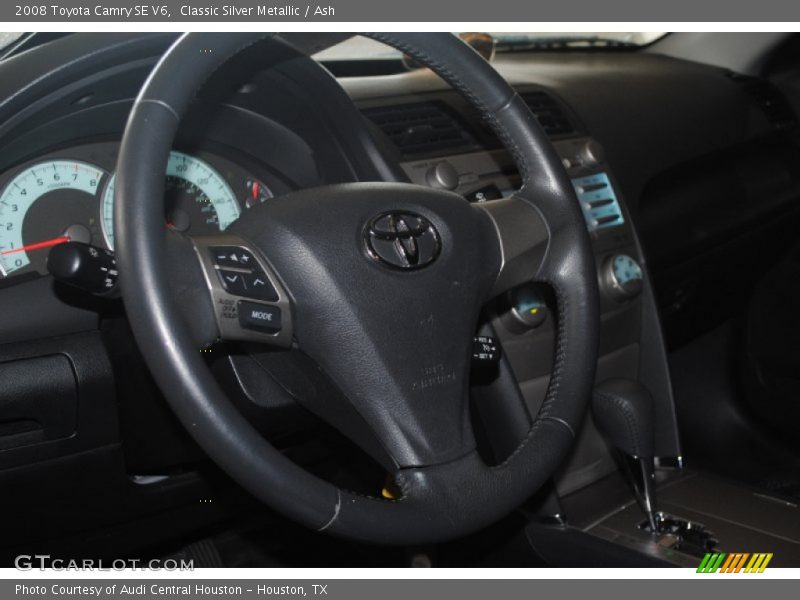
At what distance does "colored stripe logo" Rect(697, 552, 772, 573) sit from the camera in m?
1.35

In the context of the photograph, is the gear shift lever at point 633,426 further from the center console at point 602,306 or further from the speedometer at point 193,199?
the speedometer at point 193,199

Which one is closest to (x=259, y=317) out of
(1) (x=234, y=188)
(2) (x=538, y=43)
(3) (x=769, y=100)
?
(1) (x=234, y=188)

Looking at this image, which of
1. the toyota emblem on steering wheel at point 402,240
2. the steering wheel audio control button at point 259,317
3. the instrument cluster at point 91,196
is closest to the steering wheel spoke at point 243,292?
the steering wheel audio control button at point 259,317

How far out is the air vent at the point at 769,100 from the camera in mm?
2277

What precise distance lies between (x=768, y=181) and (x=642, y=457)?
3.52ft

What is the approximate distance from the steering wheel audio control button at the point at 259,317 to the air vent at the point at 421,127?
58 cm

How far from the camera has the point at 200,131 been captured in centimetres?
131

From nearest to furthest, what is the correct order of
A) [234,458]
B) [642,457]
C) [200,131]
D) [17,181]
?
[234,458] → [17,181] → [200,131] → [642,457]

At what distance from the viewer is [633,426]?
1447 millimetres

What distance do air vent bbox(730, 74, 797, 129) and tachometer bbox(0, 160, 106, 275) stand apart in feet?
5.36

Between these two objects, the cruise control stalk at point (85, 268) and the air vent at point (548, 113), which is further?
the air vent at point (548, 113)

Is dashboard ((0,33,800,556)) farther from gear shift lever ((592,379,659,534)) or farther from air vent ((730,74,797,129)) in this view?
air vent ((730,74,797,129))

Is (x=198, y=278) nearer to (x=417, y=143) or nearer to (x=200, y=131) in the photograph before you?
(x=200, y=131)

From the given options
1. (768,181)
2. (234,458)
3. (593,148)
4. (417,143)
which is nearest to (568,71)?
(593,148)
